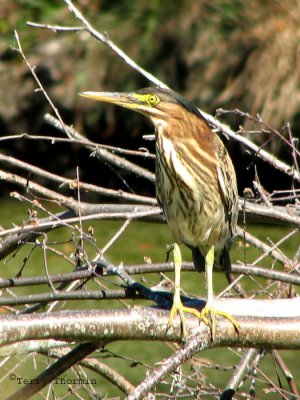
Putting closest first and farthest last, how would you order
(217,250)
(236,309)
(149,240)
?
(236,309), (217,250), (149,240)

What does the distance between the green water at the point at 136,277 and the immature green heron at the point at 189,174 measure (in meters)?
1.37

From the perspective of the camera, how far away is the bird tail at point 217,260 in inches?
121

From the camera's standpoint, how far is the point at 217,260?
10.2 ft

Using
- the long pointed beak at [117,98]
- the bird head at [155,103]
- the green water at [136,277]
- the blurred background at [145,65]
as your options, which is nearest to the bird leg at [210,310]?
Result: the bird head at [155,103]

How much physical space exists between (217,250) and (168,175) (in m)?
0.33

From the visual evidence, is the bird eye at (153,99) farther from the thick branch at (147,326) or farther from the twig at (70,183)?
the thick branch at (147,326)

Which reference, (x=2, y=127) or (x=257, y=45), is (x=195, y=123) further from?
(x=2, y=127)

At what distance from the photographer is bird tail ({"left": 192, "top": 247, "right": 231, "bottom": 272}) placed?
3.06 metres

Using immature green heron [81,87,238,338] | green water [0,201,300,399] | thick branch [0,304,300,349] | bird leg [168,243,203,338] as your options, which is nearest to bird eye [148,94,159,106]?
immature green heron [81,87,238,338]

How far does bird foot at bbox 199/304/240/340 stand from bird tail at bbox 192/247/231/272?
414 mm

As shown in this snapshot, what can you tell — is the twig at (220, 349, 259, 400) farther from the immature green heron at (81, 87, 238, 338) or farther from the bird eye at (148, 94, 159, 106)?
the bird eye at (148, 94, 159, 106)

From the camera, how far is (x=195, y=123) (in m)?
2.96

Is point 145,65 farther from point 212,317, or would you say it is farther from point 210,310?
point 212,317

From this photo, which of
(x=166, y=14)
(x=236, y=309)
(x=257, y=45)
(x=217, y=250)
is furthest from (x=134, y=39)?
(x=236, y=309)
